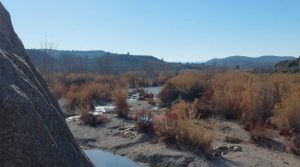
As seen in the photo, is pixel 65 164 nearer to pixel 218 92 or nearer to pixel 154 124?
pixel 154 124

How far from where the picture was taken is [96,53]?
191875 mm

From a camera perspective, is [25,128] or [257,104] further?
[257,104]

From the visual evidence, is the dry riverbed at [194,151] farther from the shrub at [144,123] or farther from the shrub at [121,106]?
the shrub at [121,106]

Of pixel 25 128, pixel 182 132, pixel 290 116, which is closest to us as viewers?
pixel 25 128

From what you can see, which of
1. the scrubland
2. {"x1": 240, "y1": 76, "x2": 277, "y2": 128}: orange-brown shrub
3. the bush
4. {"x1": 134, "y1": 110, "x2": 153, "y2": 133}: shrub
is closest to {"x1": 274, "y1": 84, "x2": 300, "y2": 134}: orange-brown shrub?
the scrubland

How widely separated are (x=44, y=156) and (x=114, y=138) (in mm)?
11128

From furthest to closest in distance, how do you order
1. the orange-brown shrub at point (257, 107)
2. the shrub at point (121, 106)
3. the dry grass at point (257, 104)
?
the shrub at point (121, 106)
the orange-brown shrub at point (257, 107)
the dry grass at point (257, 104)

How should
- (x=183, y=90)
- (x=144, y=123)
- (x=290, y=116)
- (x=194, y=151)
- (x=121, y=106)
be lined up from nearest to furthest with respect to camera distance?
(x=194, y=151) < (x=290, y=116) < (x=144, y=123) < (x=121, y=106) < (x=183, y=90)

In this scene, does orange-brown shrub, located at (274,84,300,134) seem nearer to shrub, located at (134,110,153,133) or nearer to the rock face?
shrub, located at (134,110,153,133)

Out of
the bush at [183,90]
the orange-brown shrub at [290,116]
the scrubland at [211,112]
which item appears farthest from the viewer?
the bush at [183,90]

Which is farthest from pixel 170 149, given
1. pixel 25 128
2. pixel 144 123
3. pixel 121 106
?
pixel 25 128

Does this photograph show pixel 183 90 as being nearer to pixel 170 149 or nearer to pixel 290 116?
pixel 290 116

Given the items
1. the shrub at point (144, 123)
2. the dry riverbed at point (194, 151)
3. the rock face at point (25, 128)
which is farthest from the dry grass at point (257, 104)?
the rock face at point (25, 128)

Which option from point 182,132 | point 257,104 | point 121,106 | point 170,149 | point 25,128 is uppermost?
point 25,128
